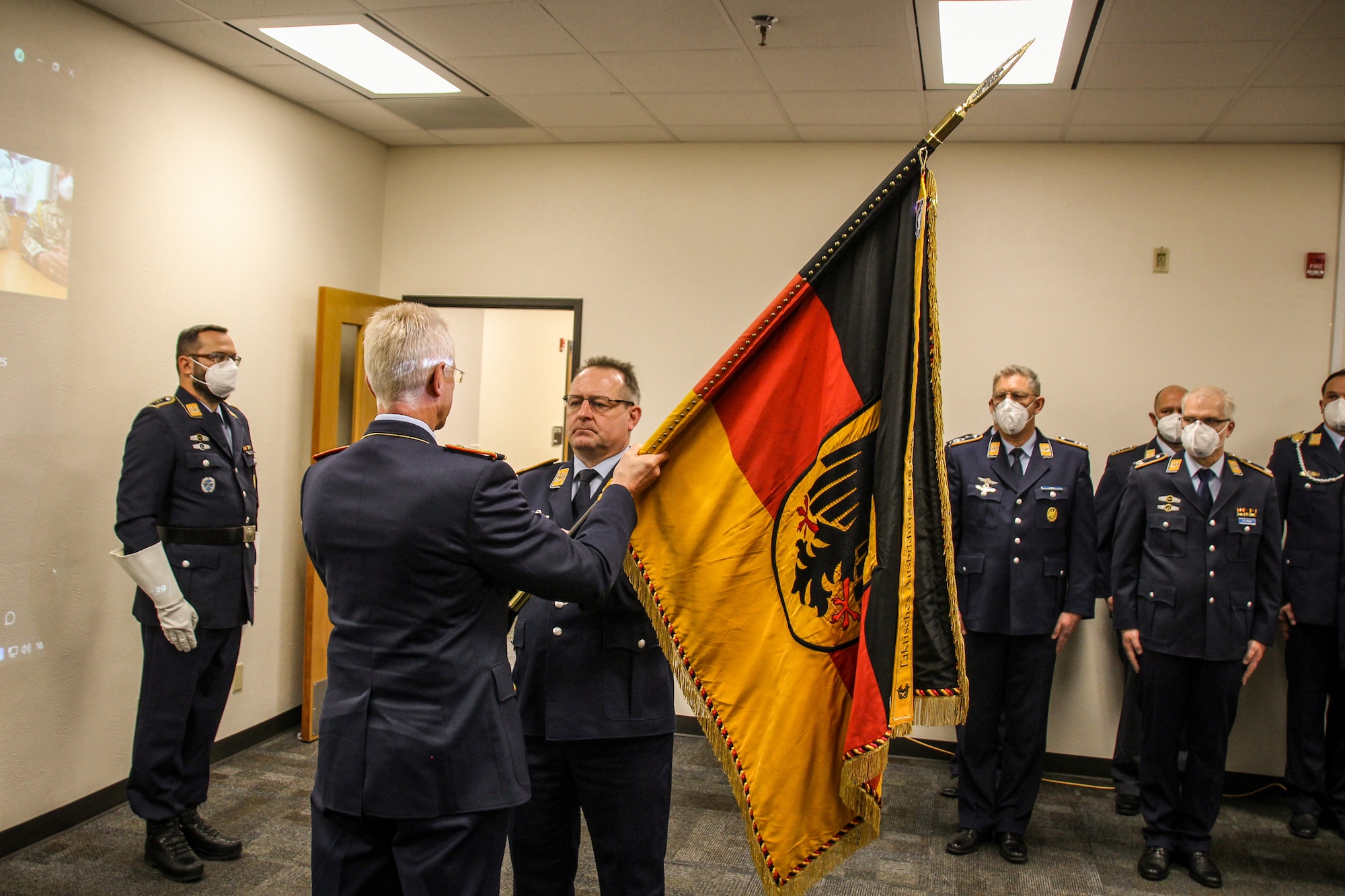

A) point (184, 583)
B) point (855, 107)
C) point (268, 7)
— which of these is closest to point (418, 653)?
point (184, 583)

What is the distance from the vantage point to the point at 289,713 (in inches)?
184

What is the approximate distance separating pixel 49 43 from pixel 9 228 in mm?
660

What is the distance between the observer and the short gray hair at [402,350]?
170 cm

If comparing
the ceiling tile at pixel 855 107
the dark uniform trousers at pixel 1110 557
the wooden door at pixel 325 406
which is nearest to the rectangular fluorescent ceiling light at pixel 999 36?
the ceiling tile at pixel 855 107

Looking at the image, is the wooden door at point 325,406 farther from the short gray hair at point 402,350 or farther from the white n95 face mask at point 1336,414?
the white n95 face mask at point 1336,414

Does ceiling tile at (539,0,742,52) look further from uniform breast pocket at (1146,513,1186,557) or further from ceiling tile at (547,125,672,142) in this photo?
uniform breast pocket at (1146,513,1186,557)

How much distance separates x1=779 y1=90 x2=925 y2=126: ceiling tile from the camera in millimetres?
4055

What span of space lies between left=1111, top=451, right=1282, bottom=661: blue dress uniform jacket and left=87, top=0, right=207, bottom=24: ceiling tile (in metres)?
3.77

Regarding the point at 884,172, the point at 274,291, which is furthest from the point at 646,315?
the point at 274,291

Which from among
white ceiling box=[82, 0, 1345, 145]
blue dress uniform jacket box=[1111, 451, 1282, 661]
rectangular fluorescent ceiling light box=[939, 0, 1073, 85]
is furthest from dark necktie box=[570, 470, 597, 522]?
blue dress uniform jacket box=[1111, 451, 1282, 661]

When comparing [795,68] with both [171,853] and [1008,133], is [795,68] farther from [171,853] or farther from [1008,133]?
[171,853]

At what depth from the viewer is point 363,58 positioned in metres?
3.91

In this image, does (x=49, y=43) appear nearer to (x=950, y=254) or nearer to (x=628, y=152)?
(x=628, y=152)

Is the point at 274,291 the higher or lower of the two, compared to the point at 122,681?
higher
